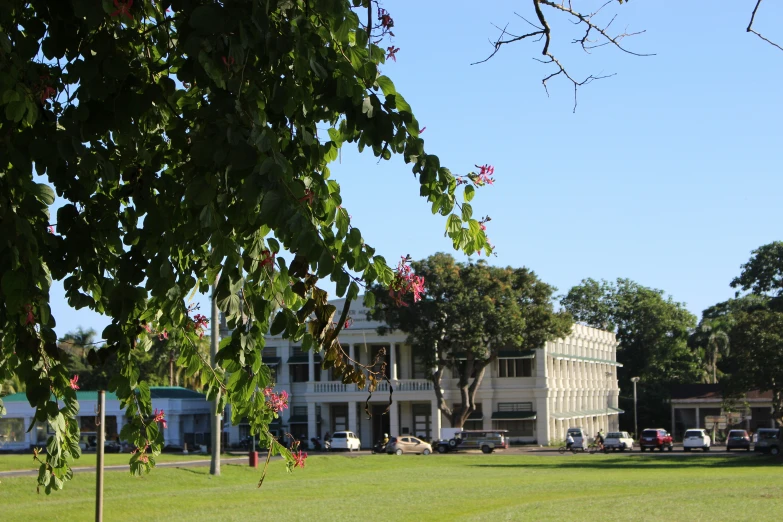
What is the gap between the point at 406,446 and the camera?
2389 inches

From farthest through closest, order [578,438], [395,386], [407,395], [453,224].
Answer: [395,386] → [407,395] → [578,438] → [453,224]

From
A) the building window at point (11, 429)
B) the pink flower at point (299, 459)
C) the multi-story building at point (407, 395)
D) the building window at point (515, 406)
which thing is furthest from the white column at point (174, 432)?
the pink flower at point (299, 459)

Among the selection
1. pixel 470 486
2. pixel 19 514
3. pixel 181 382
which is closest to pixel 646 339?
pixel 181 382

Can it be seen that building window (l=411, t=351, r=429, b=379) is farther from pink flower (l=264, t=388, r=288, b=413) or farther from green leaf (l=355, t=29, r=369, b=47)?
green leaf (l=355, t=29, r=369, b=47)

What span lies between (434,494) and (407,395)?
120 feet

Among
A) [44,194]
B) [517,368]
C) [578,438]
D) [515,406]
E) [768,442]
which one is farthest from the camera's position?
[517,368]

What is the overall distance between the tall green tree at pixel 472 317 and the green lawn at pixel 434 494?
520 inches

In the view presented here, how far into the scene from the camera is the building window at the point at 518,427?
70.2 m

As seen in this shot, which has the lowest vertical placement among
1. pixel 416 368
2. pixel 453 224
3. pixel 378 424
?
pixel 378 424

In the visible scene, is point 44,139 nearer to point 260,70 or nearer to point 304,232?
point 260,70

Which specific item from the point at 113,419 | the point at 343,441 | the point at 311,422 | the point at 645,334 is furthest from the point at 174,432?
the point at 645,334

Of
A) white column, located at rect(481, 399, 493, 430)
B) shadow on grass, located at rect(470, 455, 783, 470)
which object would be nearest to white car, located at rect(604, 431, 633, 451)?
white column, located at rect(481, 399, 493, 430)

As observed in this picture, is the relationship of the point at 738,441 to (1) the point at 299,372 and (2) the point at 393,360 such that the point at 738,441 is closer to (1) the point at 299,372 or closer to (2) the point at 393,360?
(2) the point at 393,360

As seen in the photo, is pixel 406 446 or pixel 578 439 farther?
pixel 578 439
